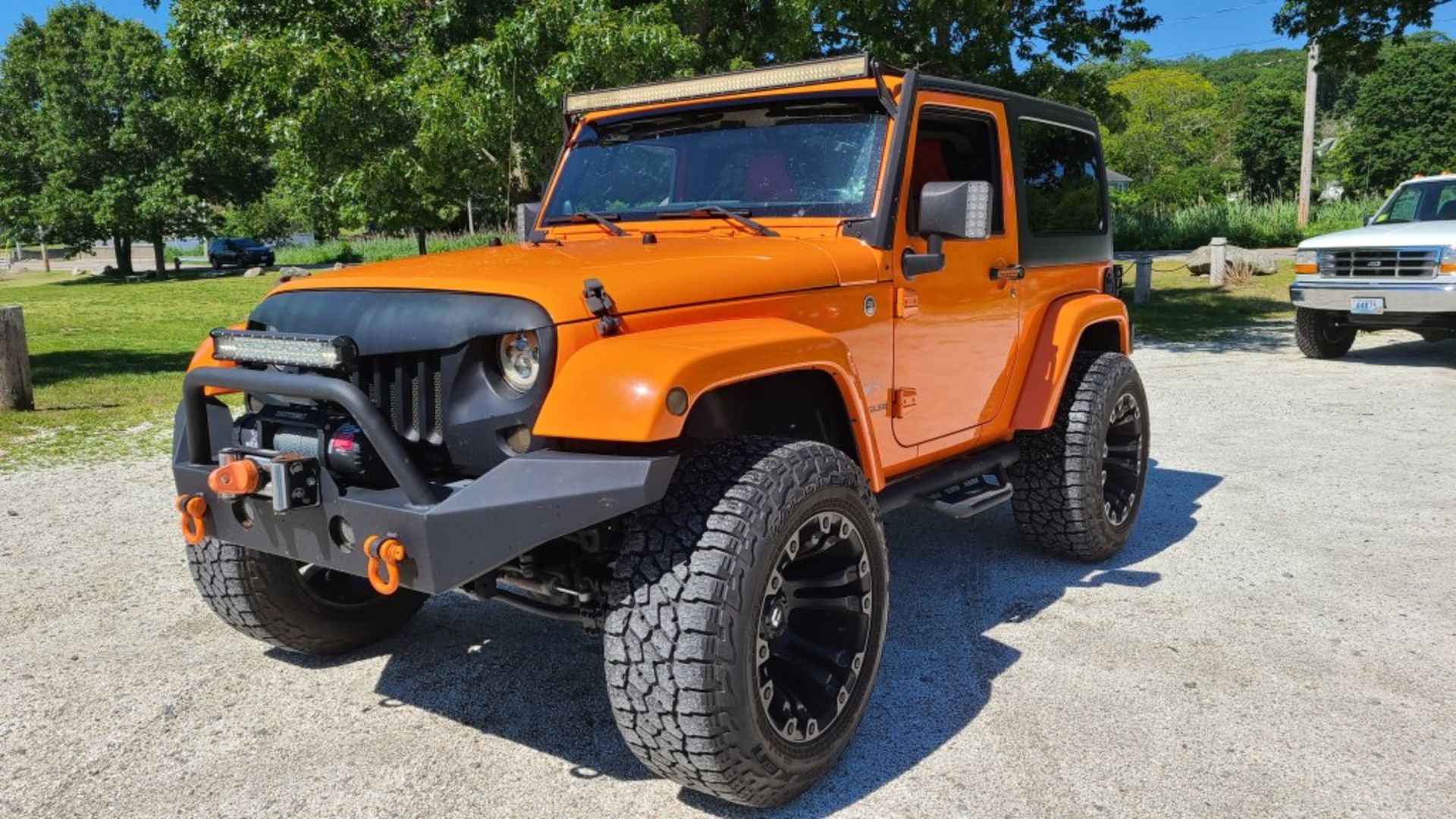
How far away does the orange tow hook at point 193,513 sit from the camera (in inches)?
118

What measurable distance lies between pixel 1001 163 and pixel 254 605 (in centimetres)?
321

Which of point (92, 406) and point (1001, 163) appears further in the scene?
point (92, 406)

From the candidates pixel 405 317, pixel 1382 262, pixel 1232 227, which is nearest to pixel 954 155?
pixel 405 317

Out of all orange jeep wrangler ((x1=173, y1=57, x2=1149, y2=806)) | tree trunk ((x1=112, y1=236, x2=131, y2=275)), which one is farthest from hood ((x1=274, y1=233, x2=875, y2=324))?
tree trunk ((x1=112, y1=236, x2=131, y2=275))

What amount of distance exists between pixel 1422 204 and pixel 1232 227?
16.9 metres

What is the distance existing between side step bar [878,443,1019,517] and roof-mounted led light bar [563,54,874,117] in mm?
1440

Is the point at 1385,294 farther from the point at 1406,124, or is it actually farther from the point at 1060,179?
the point at 1406,124

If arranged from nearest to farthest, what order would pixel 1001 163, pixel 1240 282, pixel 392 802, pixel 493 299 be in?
pixel 493 299 < pixel 392 802 < pixel 1001 163 < pixel 1240 282

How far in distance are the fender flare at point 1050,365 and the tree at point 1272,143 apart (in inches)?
2176

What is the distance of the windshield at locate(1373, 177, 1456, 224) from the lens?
10.8 metres

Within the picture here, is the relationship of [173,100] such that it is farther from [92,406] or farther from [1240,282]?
[1240,282]

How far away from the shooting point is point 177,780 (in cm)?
309

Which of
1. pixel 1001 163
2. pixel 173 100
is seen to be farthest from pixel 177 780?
pixel 173 100

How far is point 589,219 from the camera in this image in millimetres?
4102
